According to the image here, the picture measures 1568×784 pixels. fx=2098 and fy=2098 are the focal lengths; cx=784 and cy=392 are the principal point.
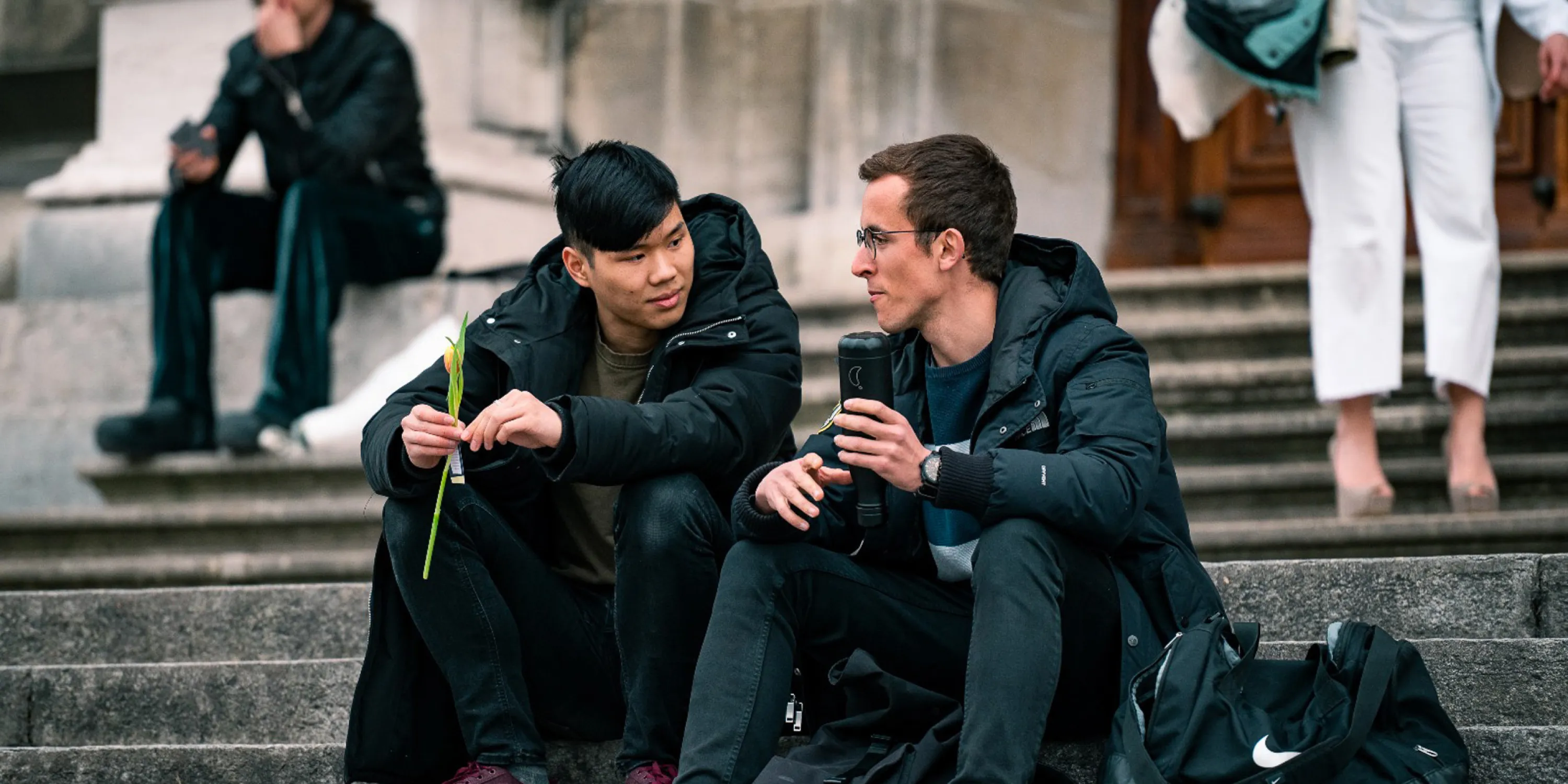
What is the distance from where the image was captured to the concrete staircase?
3850 mm

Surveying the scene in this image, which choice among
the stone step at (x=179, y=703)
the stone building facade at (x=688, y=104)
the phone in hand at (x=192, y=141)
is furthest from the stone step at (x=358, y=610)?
the stone building facade at (x=688, y=104)

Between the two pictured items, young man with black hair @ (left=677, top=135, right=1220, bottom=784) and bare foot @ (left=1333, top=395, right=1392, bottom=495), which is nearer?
young man with black hair @ (left=677, top=135, right=1220, bottom=784)

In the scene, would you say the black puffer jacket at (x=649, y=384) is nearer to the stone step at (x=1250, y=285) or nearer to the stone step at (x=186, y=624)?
the stone step at (x=186, y=624)

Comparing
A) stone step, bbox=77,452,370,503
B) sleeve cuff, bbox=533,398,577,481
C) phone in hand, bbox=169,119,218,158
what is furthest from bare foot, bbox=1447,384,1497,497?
phone in hand, bbox=169,119,218,158

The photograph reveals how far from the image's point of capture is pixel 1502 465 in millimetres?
5602

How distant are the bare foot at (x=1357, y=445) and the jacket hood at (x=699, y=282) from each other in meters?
1.83

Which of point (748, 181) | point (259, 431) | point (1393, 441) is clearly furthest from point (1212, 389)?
point (259, 431)

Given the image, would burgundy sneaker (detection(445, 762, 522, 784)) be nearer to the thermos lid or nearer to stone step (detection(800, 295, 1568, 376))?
the thermos lid

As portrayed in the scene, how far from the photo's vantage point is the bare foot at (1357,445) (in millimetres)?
5320

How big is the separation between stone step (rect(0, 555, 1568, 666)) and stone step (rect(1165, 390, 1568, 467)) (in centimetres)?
149

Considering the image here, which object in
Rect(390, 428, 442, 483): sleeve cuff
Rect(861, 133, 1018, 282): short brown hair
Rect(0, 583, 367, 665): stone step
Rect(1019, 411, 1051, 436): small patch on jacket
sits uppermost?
Rect(861, 133, 1018, 282): short brown hair

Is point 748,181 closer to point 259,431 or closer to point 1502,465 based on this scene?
point 259,431

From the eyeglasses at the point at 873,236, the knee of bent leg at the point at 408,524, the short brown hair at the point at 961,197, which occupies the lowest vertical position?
the knee of bent leg at the point at 408,524

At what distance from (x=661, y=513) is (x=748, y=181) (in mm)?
4735
